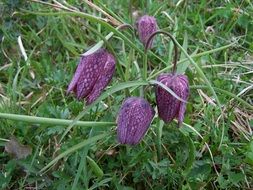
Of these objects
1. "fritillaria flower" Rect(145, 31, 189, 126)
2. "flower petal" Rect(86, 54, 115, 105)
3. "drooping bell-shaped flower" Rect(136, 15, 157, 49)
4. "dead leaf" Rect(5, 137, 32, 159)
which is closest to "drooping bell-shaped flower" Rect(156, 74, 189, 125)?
"fritillaria flower" Rect(145, 31, 189, 126)

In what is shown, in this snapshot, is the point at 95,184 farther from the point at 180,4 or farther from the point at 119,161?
the point at 180,4

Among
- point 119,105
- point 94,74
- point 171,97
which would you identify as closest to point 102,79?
point 94,74

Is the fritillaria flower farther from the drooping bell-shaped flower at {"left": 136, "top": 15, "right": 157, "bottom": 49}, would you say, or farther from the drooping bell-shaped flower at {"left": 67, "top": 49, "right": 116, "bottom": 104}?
the drooping bell-shaped flower at {"left": 136, "top": 15, "right": 157, "bottom": 49}

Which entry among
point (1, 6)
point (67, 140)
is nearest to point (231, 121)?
point (67, 140)

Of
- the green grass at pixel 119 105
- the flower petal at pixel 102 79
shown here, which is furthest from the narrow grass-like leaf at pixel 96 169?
the flower petal at pixel 102 79

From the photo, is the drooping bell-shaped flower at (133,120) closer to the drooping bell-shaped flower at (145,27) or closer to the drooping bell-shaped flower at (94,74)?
the drooping bell-shaped flower at (94,74)
